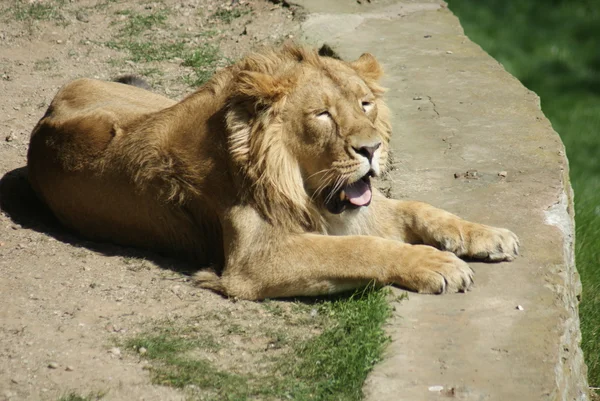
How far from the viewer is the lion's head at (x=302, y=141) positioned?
4.94 meters

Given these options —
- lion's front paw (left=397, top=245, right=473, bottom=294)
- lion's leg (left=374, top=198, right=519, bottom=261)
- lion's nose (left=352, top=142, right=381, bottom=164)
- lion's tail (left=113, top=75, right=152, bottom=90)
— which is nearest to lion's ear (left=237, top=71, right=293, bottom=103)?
lion's nose (left=352, top=142, right=381, bottom=164)

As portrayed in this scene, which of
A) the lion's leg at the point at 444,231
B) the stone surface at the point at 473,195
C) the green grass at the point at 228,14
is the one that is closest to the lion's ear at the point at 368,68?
the lion's leg at the point at 444,231

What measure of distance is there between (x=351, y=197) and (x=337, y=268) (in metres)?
0.43

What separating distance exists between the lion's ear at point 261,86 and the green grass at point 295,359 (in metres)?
1.10

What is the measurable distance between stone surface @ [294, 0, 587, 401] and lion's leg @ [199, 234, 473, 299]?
0.11 metres

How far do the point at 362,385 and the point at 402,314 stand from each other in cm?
60

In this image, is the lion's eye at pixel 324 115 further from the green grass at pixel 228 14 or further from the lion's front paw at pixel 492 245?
the green grass at pixel 228 14

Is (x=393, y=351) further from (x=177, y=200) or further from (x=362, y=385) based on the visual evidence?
(x=177, y=200)

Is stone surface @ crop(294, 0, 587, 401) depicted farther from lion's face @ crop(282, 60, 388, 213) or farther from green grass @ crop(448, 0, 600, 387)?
green grass @ crop(448, 0, 600, 387)

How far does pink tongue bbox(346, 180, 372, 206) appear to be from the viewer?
16.7ft

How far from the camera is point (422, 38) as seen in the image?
8844mm

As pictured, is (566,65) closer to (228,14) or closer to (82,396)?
(228,14)

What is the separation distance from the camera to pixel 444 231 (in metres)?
5.16

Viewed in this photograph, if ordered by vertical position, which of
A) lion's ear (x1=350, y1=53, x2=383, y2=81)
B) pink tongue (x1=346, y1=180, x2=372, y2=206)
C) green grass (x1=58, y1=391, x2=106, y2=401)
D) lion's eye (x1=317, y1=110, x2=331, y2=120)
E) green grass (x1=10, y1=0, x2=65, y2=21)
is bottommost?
green grass (x1=10, y1=0, x2=65, y2=21)
